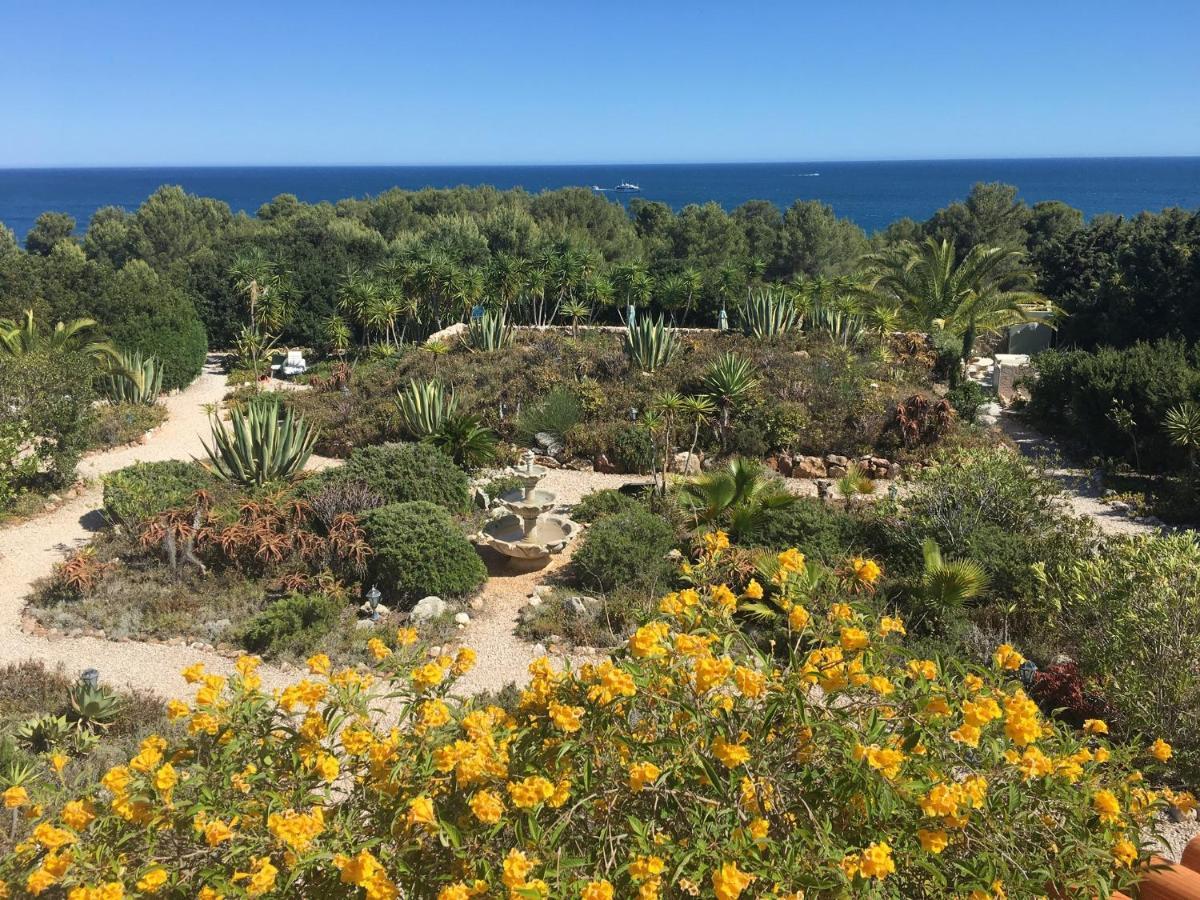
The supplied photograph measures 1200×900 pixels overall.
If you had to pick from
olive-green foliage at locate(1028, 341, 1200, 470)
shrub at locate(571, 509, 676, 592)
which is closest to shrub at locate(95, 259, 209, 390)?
shrub at locate(571, 509, 676, 592)

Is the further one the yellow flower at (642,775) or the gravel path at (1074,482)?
the gravel path at (1074,482)

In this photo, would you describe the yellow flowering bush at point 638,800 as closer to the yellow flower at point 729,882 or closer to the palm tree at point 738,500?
the yellow flower at point 729,882

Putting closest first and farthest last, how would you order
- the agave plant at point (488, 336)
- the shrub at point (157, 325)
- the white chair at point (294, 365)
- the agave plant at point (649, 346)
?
the agave plant at point (649, 346)
the shrub at point (157, 325)
the agave plant at point (488, 336)
the white chair at point (294, 365)

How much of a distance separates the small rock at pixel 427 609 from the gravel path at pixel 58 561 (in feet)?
4.24

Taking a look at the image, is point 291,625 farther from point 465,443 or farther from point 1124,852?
point 1124,852

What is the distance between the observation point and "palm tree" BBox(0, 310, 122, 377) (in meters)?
15.9

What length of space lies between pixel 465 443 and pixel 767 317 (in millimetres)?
8678

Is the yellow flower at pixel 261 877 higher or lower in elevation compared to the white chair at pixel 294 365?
higher

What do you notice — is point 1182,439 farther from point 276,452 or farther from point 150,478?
point 150,478

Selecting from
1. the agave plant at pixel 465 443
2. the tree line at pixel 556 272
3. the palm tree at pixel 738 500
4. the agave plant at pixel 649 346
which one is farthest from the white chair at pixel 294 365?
the palm tree at pixel 738 500

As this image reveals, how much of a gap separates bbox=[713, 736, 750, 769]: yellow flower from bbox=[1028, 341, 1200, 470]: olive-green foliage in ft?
38.4

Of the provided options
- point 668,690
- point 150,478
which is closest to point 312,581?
point 150,478

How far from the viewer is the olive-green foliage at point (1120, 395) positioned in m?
11.8

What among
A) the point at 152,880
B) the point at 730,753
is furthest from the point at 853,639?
the point at 152,880
